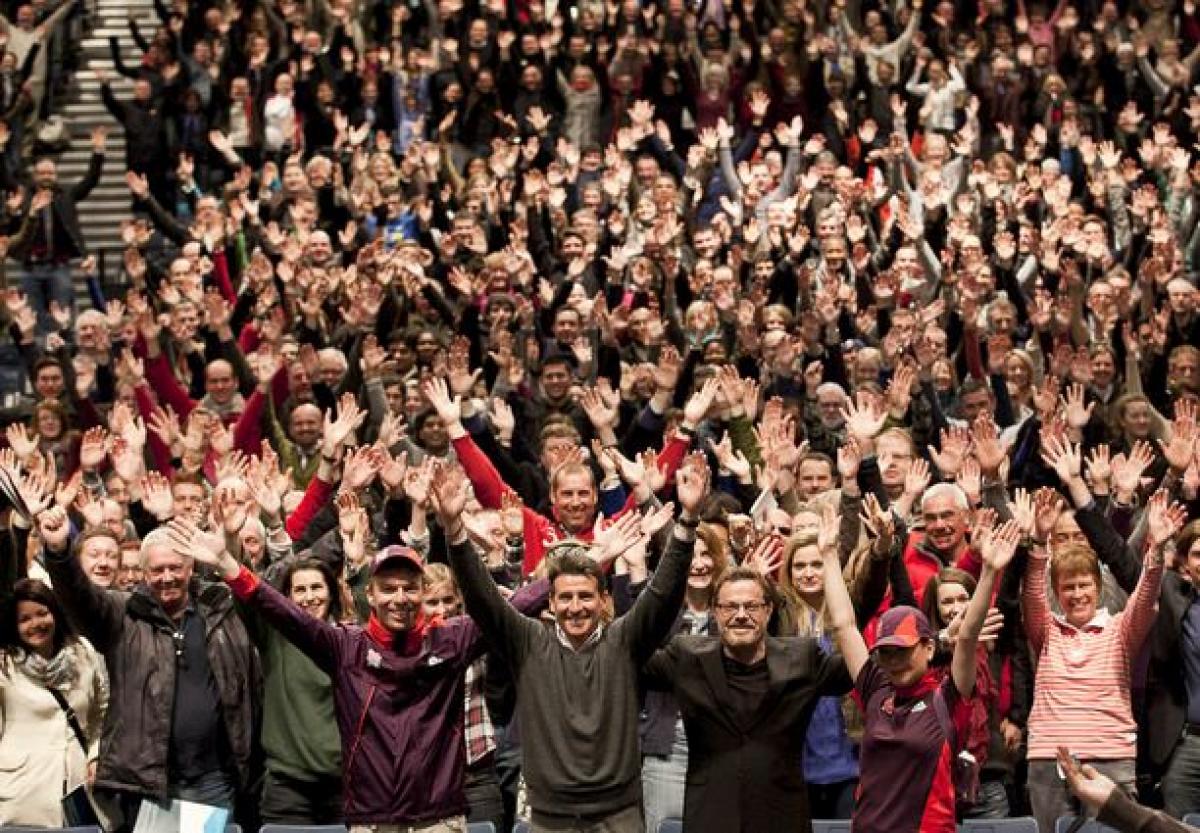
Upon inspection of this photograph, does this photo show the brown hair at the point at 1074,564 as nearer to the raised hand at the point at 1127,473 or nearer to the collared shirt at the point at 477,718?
the raised hand at the point at 1127,473

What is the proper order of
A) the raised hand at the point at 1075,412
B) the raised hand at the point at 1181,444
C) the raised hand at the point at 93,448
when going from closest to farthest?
the raised hand at the point at 1181,444 → the raised hand at the point at 93,448 → the raised hand at the point at 1075,412

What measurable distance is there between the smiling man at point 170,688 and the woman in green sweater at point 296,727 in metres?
0.10

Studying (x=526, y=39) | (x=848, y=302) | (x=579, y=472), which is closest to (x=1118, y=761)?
(x=579, y=472)

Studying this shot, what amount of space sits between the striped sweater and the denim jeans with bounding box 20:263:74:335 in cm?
908

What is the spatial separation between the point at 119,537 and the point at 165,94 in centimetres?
839

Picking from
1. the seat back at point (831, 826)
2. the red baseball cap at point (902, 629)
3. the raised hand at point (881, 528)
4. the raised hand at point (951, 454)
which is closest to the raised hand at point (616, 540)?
the raised hand at point (881, 528)

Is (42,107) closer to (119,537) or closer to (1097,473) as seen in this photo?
(119,537)

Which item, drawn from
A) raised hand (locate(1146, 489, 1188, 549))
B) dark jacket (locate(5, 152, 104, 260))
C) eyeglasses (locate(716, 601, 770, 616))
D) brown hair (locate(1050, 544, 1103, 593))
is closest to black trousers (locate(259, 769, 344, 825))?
eyeglasses (locate(716, 601, 770, 616))

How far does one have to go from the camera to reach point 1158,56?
18031mm

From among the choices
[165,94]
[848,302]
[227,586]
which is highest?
[165,94]

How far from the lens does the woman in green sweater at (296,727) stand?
27.7 feet

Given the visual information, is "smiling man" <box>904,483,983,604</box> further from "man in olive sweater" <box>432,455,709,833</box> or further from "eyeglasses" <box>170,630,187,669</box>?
"eyeglasses" <box>170,630,187,669</box>

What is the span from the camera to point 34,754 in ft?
28.5

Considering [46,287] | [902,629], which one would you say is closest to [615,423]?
[902,629]
